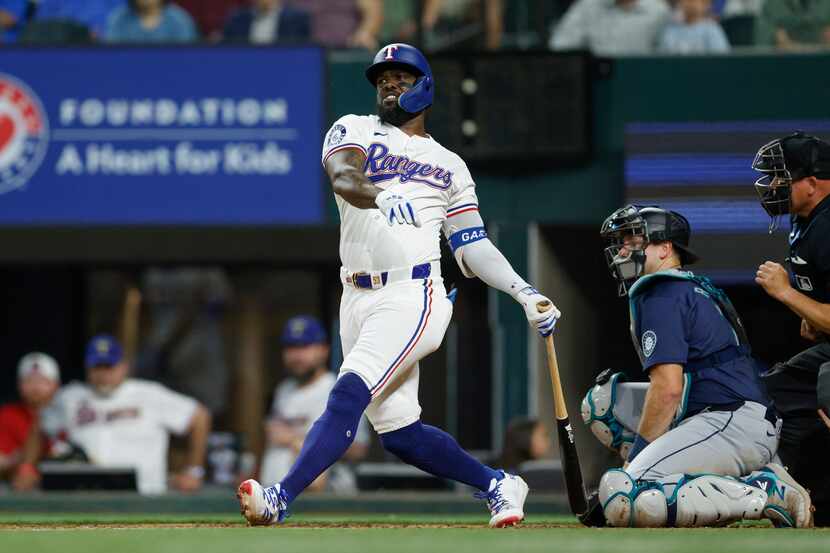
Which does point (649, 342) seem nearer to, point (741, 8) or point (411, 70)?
point (411, 70)

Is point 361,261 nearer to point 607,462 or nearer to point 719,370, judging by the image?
point 719,370

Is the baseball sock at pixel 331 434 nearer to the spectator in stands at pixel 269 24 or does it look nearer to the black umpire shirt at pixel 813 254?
the black umpire shirt at pixel 813 254

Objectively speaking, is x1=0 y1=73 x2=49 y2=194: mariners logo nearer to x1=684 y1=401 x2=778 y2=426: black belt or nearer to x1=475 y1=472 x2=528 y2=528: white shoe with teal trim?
x1=475 y1=472 x2=528 y2=528: white shoe with teal trim

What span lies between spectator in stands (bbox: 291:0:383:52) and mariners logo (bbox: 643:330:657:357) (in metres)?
5.90

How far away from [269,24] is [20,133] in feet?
6.51

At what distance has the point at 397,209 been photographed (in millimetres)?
5812

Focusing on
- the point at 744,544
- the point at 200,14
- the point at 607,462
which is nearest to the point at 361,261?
the point at 744,544

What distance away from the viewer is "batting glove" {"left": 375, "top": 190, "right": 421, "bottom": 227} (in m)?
5.79

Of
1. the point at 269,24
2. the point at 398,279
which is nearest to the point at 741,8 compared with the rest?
the point at 269,24

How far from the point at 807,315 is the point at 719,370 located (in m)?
0.39

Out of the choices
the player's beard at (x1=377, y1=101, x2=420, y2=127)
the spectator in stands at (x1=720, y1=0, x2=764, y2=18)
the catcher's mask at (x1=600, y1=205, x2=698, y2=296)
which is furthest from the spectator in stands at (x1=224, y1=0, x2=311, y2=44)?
the catcher's mask at (x1=600, y1=205, x2=698, y2=296)

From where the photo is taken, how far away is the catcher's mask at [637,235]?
657 cm

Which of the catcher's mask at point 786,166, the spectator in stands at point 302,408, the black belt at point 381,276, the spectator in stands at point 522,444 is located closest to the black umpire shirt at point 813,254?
the catcher's mask at point 786,166

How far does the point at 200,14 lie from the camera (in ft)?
40.9
